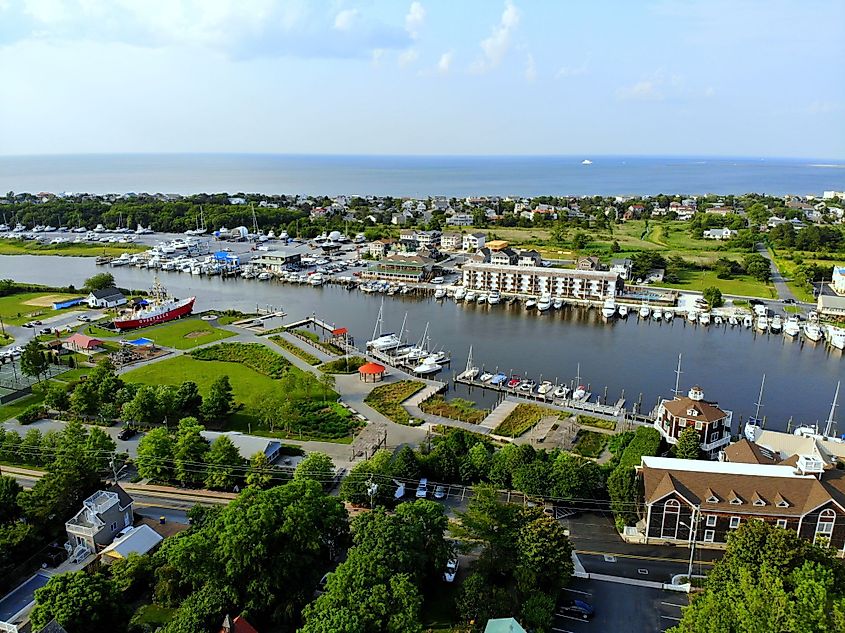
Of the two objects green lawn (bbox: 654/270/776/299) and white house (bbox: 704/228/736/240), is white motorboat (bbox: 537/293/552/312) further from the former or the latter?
white house (bbox: 704/228/736/240)

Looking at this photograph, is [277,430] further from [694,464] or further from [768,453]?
[768,453]

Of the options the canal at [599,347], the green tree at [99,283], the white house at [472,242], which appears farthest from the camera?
the white house at [472,242]

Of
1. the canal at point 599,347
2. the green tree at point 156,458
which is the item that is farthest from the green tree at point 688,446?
the green tree at point 156,458

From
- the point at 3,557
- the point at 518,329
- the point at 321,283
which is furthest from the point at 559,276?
the point at 3,557

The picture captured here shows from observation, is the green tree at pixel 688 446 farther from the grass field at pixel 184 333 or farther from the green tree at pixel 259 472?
the grass field at pixel 184 333

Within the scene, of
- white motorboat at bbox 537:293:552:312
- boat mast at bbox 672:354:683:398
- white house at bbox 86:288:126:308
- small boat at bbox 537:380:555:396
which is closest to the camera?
small boat at bbox 537:380:555:396

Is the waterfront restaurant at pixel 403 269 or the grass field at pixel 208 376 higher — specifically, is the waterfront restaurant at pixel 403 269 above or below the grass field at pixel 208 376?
above

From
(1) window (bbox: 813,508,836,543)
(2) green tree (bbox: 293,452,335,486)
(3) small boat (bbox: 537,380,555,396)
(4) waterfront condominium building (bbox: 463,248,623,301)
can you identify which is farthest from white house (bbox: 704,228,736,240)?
(2) green tree (bbox: 293,452,335,486)
